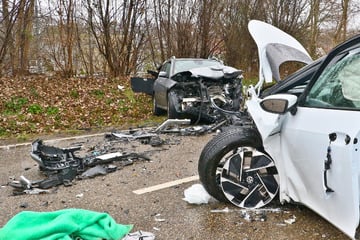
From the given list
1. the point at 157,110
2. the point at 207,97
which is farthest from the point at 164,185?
the point at 157,110

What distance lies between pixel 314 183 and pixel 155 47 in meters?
13.0

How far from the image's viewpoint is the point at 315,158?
104 inches

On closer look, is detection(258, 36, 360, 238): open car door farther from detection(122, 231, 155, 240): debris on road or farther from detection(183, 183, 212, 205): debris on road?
detection(122, 231, 155, 240): debris on road

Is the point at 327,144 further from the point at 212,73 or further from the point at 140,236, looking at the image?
the point at 212,73

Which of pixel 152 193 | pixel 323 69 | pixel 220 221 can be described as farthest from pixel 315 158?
pixel 152 193

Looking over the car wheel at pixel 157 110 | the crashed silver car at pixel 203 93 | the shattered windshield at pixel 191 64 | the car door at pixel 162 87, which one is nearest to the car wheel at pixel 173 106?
the crashed silver car at pixel 203 93

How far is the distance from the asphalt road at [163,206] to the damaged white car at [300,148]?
0.21m

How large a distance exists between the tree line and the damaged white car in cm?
1062

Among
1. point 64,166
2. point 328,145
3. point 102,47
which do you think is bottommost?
point 64,166

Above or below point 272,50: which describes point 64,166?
below

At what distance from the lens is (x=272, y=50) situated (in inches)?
139

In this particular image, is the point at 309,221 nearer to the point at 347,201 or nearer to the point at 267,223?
the point at 267,223

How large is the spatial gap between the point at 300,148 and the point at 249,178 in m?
0.70

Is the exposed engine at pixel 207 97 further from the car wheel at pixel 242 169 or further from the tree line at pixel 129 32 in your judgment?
the tree line at pixel 129 32
